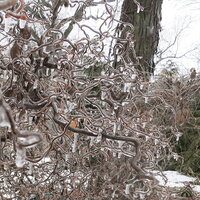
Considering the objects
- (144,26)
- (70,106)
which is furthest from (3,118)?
(144,26)

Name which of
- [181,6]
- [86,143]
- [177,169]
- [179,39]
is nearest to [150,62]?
[86,143]

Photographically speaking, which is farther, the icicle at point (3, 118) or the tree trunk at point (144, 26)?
the tree trunk at point (144, 26)

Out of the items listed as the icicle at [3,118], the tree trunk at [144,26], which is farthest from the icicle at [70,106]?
the tree trunk at [144,26]

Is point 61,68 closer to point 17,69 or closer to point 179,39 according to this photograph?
point 17,69

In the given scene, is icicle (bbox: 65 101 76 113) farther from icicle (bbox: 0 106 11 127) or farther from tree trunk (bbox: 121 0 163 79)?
tree trunk (bbox: 121 0 163 79)

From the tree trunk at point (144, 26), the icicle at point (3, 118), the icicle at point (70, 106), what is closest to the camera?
the icicle at point (3, 118)

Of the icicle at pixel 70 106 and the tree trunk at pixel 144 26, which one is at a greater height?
the tree trunk at pixel 144 26

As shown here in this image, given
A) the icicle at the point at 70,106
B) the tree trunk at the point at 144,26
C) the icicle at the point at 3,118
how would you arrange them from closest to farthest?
1. the icicle at the point at 3,118
2. the icicle at the point at 70,106
3. the tree trunk at the point at 144,26

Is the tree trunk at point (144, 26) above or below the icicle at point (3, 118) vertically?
above

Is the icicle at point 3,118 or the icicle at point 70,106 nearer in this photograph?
the icicle at point 3,118

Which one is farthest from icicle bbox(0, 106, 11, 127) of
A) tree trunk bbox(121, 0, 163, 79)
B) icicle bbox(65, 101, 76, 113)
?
tree trunk bbox(121, 0, 163, 79)

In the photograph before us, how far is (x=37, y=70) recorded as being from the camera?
183 centimetres

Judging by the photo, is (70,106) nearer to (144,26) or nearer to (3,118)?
(3,118)

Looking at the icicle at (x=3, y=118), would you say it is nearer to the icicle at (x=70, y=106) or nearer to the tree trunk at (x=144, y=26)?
the icicle at (x=70, y=106)
